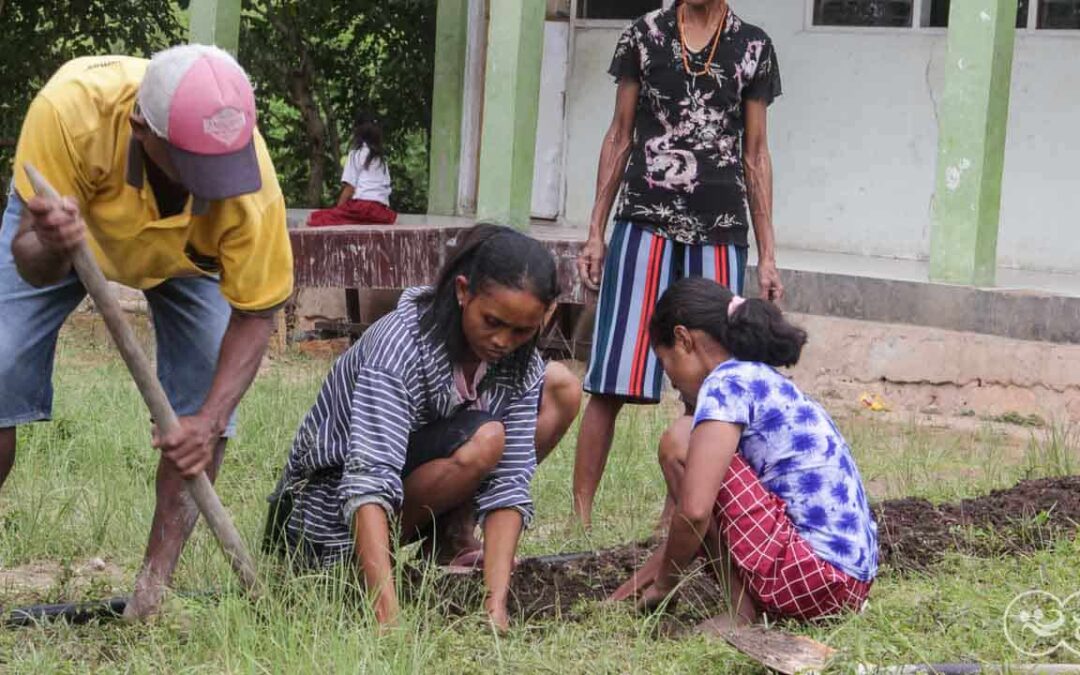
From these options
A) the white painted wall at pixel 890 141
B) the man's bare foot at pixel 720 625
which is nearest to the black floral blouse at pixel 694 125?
the man's bare foot at pixel 720 625

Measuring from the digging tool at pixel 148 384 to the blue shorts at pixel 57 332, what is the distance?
26cm

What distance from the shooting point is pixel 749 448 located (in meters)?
4.08

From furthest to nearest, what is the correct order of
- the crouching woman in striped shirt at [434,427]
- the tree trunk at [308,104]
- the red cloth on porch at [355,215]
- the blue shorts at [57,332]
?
the tree trunk at [308,104] → the red cloth on porch at [355,215] → the crouching woman in striped shirt at [434,427] → the blue shorts at [57,332]

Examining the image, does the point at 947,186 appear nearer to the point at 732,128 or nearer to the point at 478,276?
the point at 732,128

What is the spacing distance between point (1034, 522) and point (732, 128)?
1.61 meters

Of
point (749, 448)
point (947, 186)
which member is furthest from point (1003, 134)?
point (749, 448)

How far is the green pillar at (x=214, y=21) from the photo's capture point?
9773 millimetres

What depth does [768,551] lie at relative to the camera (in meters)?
3.98

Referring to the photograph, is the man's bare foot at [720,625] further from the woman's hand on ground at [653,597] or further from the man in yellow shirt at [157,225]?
the man in yellow shirt at [157,225]

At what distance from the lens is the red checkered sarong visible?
3984mm

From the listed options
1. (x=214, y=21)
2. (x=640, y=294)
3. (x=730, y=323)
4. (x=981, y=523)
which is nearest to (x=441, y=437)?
(x=730, y=323)

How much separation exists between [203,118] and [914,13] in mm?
7478

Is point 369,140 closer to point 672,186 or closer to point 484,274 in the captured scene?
point 672,186

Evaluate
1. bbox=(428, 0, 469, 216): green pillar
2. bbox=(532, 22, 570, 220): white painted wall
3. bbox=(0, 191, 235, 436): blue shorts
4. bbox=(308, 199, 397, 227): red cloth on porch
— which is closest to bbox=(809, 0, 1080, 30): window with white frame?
bbox=(532, 22, 570, 220): white painted wall
